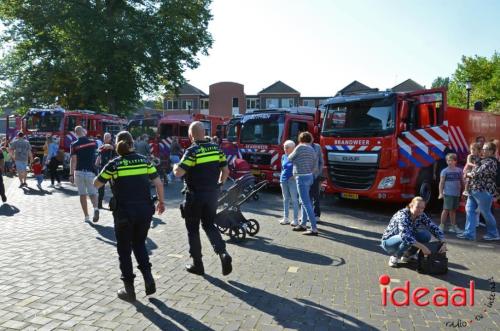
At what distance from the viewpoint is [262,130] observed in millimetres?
13609

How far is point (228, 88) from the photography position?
61.5m

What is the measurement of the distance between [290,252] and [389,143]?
4.29 metres

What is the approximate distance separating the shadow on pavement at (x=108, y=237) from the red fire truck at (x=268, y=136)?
641 cm

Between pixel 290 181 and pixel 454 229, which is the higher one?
pixel 290 181

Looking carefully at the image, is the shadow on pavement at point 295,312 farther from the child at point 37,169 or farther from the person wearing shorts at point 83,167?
the child at point 37,169


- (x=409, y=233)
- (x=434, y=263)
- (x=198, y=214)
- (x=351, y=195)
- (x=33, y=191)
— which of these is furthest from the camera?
(x=33, y=191)

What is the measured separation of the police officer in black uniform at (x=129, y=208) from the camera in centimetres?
429

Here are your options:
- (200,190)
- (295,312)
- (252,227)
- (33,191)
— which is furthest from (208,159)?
(33,191)

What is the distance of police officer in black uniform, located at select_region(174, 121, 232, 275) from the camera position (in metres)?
4.93

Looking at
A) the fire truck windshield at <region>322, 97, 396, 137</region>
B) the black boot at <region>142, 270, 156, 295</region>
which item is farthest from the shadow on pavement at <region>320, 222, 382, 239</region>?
the black boot at <region>142, 270, 156, 295</region>

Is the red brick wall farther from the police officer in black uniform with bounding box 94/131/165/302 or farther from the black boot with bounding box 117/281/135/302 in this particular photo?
the black boot with bounding box 117/281/135/302

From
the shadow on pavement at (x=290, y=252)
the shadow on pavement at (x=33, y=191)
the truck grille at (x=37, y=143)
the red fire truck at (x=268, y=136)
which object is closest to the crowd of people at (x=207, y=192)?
the shadow on pavement at (x=290, y=252)

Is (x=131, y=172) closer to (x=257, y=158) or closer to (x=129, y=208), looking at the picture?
(x=129, y=208)

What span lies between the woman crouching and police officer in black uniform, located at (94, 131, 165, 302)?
335cm
